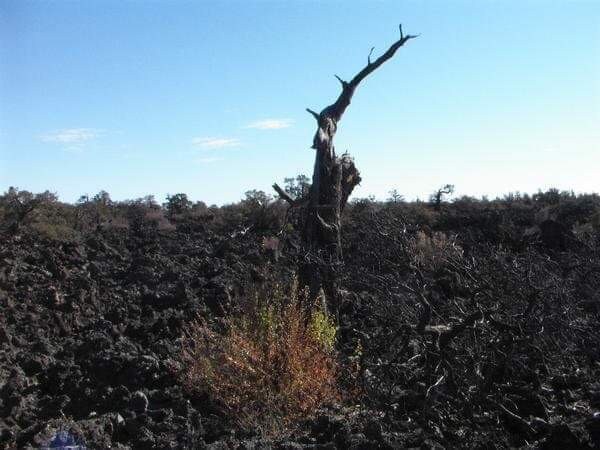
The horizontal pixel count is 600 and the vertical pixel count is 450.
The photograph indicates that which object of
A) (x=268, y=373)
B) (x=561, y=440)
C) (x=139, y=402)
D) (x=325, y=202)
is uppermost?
(x=325, y=202)

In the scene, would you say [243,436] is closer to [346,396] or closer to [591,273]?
[346,396]

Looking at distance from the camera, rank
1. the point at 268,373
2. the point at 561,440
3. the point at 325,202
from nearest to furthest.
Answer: the point at 561,440
the point at 268,373
the point at 325,202

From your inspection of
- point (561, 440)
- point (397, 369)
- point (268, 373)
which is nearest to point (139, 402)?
point (268, 373)

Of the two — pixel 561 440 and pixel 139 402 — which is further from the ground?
pixel 139 402

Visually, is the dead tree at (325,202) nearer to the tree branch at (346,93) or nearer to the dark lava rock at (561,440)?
the tree branch at (346,93)

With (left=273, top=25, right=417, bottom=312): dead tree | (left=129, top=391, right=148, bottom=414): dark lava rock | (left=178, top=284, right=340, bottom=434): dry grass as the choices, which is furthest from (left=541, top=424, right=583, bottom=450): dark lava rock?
(left=273, top=25, right=417, bottom=312): dead tree

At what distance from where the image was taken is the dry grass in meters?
4.86

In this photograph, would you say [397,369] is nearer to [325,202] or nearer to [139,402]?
[139,402]

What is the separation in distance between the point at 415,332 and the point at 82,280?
6318 mm

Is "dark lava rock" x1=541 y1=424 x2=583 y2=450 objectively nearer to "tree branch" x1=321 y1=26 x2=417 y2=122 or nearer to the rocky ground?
the rocky ground

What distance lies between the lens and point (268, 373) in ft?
16.5

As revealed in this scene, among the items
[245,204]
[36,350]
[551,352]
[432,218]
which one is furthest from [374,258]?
[245,204]

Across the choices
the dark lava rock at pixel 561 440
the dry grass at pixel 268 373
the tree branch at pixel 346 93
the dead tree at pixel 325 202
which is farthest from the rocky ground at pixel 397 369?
the tree branch at pixel 346 93

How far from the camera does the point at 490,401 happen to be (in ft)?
15.3
